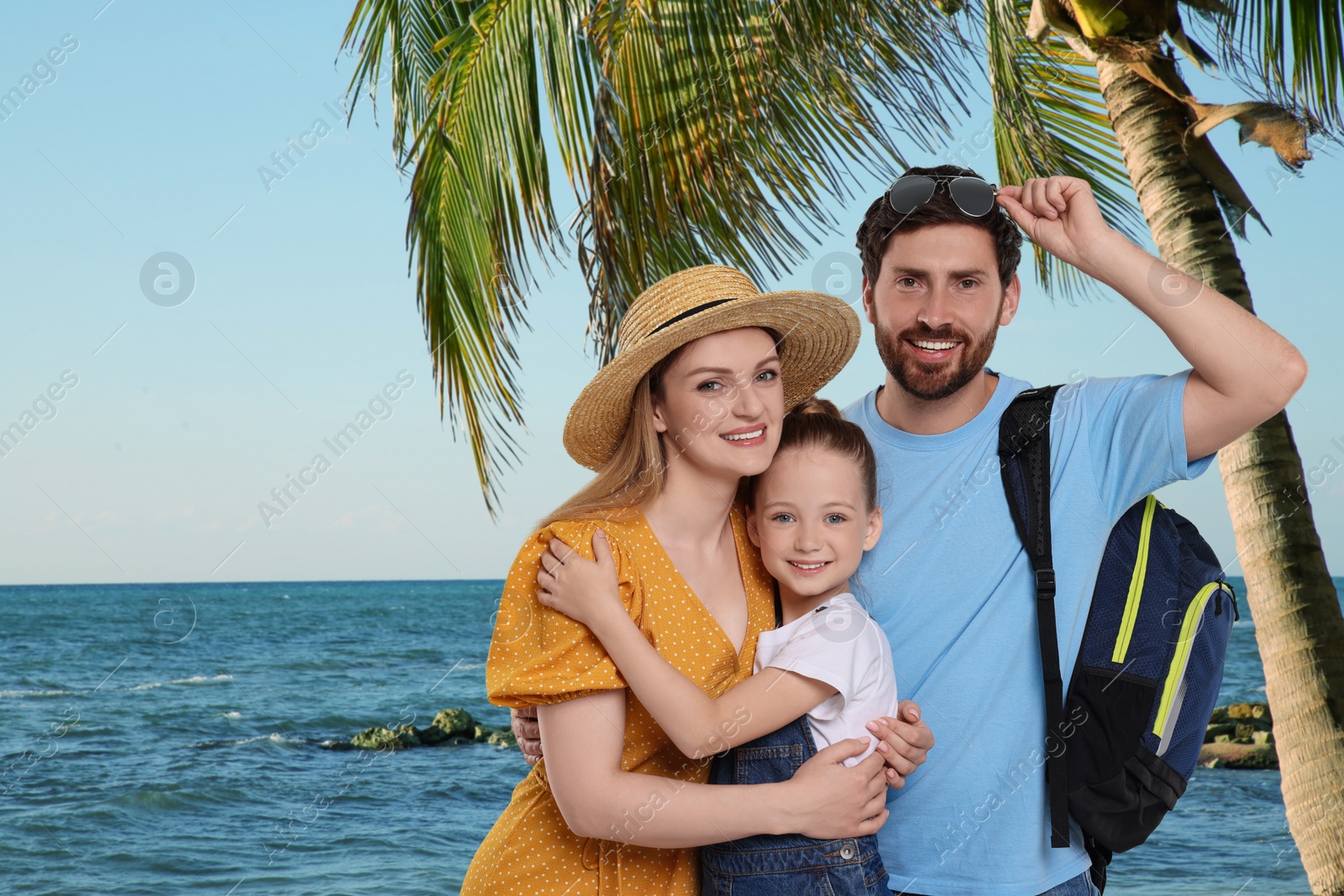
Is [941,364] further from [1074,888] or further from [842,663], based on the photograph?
[1074,888]

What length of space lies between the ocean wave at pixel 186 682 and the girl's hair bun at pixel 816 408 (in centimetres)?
2652

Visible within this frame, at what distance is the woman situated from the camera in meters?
2.10

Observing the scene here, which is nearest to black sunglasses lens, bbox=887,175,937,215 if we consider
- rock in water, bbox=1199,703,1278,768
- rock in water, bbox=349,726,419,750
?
rock in water, bbox=1199,703,1278,768

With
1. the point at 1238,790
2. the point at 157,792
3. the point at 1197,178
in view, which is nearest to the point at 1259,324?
the point at 1197,178

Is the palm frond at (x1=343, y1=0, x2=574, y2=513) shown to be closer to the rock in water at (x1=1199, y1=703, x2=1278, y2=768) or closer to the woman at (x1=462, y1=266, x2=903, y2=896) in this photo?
the woman at (x1=462, y1=266, x2=903, y2=896)

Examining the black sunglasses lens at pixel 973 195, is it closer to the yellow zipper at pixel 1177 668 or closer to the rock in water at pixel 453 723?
the yellow zipper at pixel 1177 668

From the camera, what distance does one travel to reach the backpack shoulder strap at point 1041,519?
228 centimetres

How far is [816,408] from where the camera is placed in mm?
2623

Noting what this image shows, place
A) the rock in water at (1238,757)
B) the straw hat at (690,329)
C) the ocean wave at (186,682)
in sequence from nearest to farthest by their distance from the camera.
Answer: the straw hat at (690,329)
the rock in water at (1238,757)
the ocean wave at (186,682)

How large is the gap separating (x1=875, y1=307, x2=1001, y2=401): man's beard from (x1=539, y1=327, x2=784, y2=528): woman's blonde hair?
0.34 metres

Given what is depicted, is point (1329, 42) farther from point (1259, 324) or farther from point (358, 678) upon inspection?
point (358, 678)

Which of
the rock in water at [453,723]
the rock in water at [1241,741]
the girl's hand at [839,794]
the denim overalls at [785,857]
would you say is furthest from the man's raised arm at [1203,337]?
the rock in water at [453,723]

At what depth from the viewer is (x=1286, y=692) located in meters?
4.39

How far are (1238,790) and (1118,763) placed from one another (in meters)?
14.1
